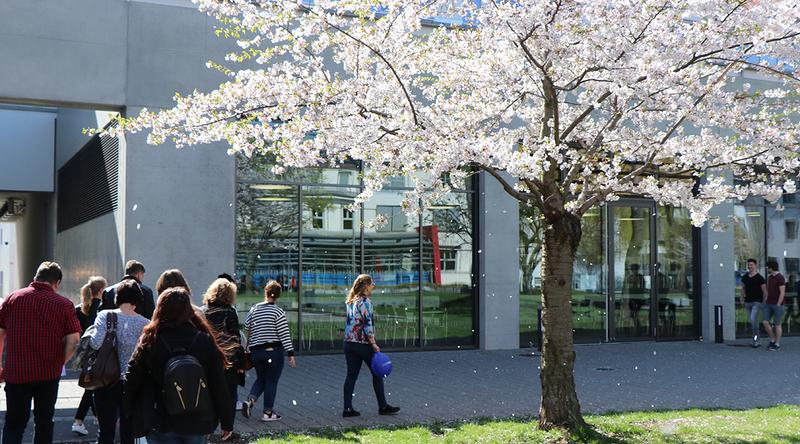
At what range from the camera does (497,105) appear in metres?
9.95

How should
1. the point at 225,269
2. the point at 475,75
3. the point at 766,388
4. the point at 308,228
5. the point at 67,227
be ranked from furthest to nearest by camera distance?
the point at 67,227 → the point at 308,228 → the point at 225,269 → the point at 766,388 → the point at 475,75

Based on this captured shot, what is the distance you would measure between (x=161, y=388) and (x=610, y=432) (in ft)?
16.3

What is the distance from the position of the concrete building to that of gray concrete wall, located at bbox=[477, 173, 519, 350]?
34 mm

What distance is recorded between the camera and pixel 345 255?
16.5 m

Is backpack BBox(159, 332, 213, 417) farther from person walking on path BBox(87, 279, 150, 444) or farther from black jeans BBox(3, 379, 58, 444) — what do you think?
black jeans BBox(3, 379, 58, 444)

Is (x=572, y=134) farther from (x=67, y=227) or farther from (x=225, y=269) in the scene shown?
(x=67, y=227)

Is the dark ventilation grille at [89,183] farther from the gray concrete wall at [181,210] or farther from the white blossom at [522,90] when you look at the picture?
the white blossom at [522,90]

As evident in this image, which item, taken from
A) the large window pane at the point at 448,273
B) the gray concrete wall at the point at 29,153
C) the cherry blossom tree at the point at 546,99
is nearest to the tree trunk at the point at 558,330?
the cherry blossom tree at the point at 546,99

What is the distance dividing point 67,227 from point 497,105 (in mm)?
15801

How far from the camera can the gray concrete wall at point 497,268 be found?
1752 cm

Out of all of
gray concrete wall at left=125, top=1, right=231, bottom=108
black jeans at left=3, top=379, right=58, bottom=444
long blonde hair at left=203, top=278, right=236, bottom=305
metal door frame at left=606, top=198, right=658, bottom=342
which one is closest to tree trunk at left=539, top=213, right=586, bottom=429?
long blonde hair at left=203, top=278, right=236, bottom=305

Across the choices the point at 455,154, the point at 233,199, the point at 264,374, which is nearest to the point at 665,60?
the point at 455,154

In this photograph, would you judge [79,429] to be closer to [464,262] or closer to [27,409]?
[27,409]

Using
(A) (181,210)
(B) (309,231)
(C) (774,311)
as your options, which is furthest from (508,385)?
(C) (774,311)
